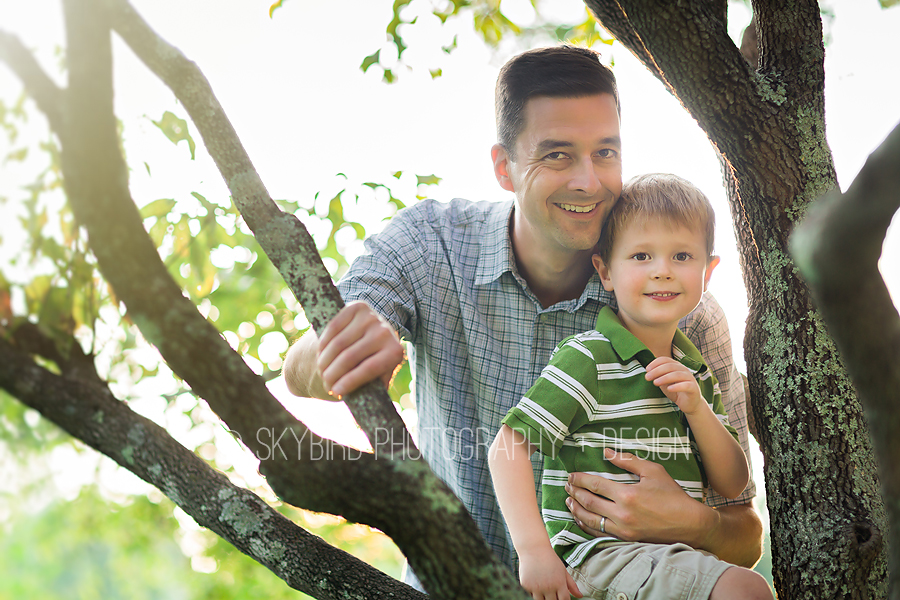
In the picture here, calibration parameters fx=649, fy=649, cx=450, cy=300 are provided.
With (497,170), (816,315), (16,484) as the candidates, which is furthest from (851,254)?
(497,170)

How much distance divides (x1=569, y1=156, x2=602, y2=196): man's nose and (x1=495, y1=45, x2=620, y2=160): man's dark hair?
233mm

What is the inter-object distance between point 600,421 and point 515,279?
0.66 metres

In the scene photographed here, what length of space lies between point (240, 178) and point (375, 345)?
1.11ft

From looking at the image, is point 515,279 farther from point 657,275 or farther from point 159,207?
point 159,207

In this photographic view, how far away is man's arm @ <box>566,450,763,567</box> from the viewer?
4.72ft

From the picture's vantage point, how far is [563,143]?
2020mm

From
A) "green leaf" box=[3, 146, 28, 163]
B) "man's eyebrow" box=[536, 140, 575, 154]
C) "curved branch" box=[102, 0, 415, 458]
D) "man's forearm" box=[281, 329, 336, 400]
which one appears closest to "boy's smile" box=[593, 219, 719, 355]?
"man's eyebrow" box=[536, 140, 575, 154]

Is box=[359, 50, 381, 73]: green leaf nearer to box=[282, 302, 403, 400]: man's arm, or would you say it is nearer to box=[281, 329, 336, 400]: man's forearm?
box=[281, 329, 336, 400]: man's forearm

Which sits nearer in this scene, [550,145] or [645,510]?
[645,510]

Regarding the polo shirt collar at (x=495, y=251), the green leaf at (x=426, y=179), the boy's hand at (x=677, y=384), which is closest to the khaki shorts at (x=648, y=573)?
the boy's hand at (x=677, y=384)

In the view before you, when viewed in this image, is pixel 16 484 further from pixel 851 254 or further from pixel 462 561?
pixel 851 254

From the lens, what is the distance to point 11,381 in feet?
2.76

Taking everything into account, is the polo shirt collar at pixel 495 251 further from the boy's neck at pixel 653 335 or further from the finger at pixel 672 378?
the finger at pixel 672 378

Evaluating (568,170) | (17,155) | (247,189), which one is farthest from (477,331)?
(17,155)
